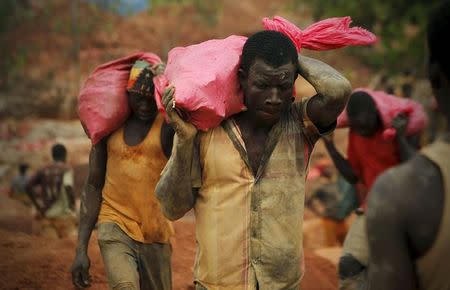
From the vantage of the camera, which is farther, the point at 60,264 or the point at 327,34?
the point at 60,264

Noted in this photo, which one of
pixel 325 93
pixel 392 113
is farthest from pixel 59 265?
pixel 325 93

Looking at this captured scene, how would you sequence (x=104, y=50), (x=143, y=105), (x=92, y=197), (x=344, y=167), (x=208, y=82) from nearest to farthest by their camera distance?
1. (x=208, y=82)
2. (x=143, y=105)
3. (x=92, y=197)
4. (x=344, y=167)
5. (x=104, y=50)

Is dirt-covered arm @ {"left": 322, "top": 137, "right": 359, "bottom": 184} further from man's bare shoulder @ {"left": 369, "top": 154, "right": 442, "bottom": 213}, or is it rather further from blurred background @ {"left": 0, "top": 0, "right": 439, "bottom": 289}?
man's bare shoulder @ {"left": 369, "top": 154, "right": 442, "bottom": 213}

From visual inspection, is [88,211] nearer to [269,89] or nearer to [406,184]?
[269,89]

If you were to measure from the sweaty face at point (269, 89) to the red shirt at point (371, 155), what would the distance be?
8.67 feet

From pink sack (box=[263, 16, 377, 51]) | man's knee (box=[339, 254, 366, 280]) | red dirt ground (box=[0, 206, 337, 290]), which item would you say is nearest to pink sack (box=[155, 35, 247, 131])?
pink sack (box=[263, 16, 377, 51])

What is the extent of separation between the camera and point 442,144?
2.30 metres

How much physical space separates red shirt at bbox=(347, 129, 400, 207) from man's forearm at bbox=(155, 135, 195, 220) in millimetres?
2745

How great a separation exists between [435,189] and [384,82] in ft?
67.3

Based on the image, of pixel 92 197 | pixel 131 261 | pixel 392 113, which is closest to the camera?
pixel 131 261

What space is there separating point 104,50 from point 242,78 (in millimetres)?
22858

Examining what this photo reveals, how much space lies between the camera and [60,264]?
6996mm

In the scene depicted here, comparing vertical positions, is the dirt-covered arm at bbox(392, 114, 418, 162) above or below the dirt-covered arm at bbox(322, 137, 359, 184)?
above

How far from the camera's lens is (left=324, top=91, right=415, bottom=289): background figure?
5.55m
